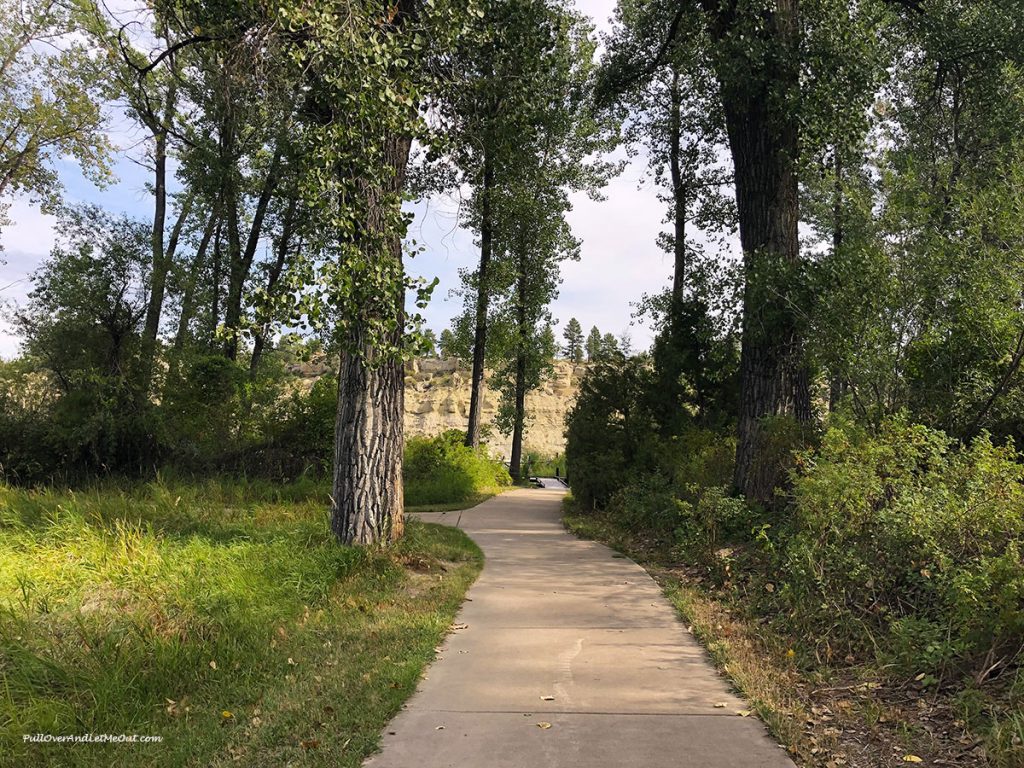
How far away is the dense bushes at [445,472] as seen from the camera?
61.8 feet

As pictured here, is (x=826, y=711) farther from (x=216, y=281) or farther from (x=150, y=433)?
(x=216, y=281)

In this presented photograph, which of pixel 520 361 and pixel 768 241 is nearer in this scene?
pixel 768 241

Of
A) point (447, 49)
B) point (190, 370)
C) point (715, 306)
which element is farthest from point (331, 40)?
point (190, 370)

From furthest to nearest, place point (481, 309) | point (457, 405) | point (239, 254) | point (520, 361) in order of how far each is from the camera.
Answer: point (457, 405)
point (520, 361)
point (481, 309)
point (239, 254)

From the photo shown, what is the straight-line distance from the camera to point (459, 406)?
71.1 metres

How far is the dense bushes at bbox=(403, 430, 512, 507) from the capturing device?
18.8 m

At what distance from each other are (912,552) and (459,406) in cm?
6587

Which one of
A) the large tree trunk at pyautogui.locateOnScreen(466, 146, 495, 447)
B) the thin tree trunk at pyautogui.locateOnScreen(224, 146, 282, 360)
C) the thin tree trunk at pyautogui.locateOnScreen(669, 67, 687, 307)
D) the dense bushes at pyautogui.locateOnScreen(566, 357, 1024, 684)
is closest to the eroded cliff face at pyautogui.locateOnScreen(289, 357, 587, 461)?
the large tree trunk at pyautogui.locateOnScreen(466, 146, 495, 447)

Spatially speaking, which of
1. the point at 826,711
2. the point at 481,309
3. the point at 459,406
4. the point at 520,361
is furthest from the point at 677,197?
the point at 459,406

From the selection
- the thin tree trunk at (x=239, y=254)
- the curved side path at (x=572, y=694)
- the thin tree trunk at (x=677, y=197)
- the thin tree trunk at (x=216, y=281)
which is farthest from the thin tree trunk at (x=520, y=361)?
the curved side path at (x=572, y=694)

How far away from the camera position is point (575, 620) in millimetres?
6441

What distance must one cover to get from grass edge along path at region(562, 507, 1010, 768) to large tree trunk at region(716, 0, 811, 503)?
430 cm

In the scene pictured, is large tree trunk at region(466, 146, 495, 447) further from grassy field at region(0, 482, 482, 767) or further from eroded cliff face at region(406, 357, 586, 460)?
eroded cliff face at region(406, 357, 586, 460)

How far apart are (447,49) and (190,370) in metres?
13.8
